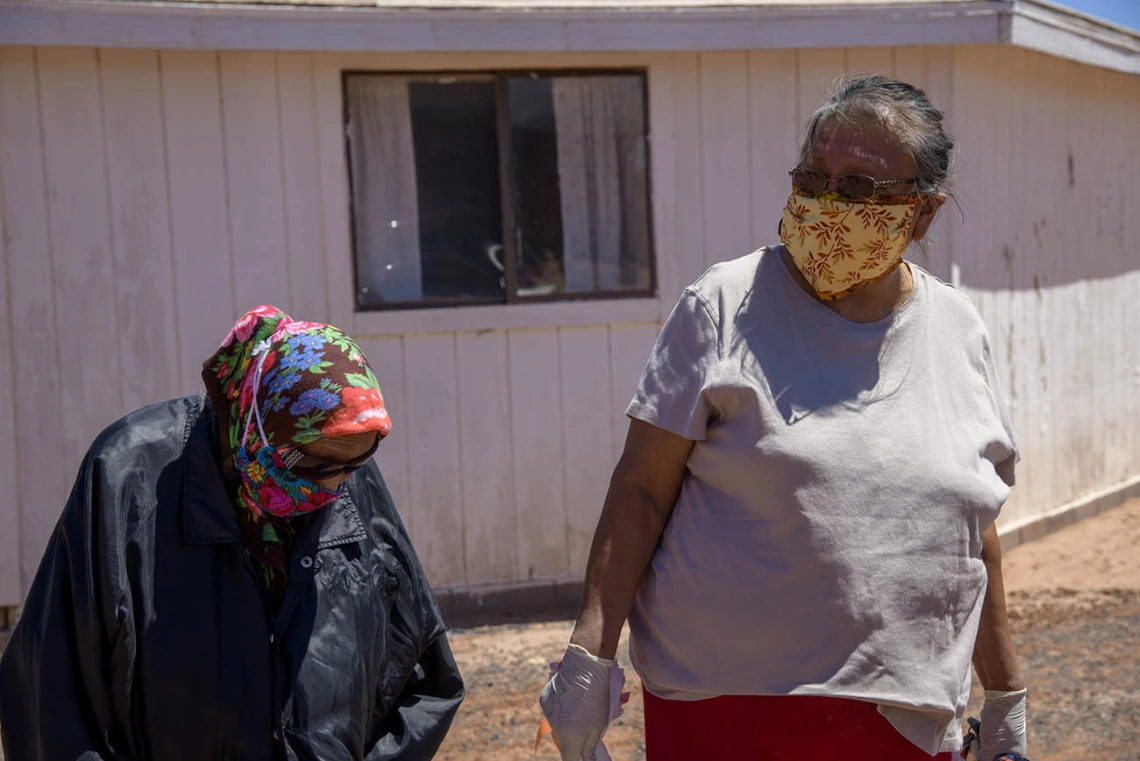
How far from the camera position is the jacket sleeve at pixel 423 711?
8.43 feet

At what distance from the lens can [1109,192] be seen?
886 cm

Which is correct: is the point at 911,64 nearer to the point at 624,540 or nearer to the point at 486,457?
the point at 486,457

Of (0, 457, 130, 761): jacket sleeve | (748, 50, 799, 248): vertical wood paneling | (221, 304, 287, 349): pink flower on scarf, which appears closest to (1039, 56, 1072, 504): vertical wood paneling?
(748, 50, 799, 248): vertical wood paneling

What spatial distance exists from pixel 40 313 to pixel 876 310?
185 inches

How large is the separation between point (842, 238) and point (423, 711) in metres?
1.30

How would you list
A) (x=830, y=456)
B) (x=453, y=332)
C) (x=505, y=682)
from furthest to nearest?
(x=453, y=332)
(x=505, y=682)
(x=830, y=456)

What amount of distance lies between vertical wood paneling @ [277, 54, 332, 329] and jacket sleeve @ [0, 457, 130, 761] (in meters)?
4.12

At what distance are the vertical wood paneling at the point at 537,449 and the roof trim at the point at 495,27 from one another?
1.54 metres

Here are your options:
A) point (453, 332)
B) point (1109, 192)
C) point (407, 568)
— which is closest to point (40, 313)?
point (453, 332)

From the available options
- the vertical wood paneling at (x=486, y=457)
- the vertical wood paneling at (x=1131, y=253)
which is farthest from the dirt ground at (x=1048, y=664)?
the vertical wood paneling at (x=1131, y=253)

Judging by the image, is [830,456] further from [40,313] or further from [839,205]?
[40,313]

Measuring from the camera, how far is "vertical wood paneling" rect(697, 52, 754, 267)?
263 inches

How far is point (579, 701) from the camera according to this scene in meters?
2.40

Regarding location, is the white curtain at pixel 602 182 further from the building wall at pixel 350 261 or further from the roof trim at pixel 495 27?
the roof trim at pixel 495 27
